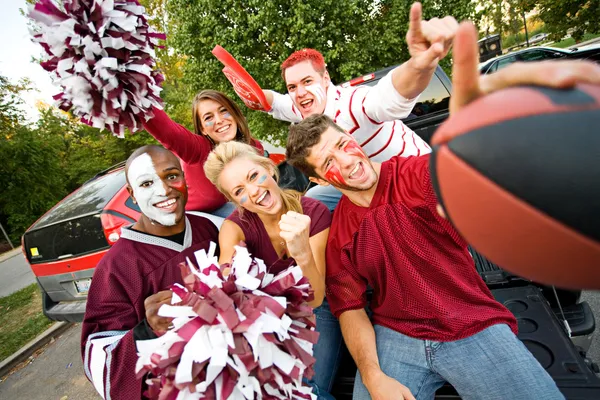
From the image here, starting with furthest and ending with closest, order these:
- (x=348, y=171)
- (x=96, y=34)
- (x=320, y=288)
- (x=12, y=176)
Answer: (x=12, y=176), (x=320, y=288), (x=348, y=171), (x=96, y=34)

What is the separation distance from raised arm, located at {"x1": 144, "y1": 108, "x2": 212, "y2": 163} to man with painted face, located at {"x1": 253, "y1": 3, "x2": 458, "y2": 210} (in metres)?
0.80

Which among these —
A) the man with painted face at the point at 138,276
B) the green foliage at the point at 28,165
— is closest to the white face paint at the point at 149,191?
the man with painted face at the point at 138,276

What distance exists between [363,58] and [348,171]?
19.8 feet

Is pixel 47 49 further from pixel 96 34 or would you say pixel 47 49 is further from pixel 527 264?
pixel 527 264

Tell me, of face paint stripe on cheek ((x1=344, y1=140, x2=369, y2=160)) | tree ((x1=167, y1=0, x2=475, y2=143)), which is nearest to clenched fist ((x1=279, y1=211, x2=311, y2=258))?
face paint stripe on cheek ((x1=344, y1=140, x2=369, y2=160))

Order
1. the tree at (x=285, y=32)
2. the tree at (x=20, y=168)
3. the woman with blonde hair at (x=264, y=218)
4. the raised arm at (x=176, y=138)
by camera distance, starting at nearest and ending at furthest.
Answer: the woman with blonde hair at (x=264, y=218) → the raised arm at (x=176, y=138) → the tree at (x=285, y=32) → the tree at (x=20, y=168)

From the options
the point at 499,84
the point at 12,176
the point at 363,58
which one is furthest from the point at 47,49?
the point at 12,176

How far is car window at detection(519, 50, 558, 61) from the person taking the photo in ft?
32.2

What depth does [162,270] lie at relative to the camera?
196 cm

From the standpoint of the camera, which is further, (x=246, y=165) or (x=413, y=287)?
(x=246, y=165)

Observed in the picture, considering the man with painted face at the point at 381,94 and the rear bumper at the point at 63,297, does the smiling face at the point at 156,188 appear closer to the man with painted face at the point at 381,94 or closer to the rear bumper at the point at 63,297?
the man with painted face at the point at 381,94

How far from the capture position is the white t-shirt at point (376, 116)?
1.72m

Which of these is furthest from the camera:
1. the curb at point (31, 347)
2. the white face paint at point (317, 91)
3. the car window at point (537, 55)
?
the car window at point (537, 55)

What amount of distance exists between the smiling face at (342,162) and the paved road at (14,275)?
898 centimetres
